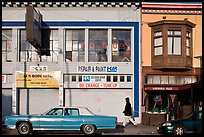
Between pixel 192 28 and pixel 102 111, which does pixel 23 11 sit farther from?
pixel 192 28

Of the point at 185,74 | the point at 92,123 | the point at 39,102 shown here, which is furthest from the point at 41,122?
the point at 185,74

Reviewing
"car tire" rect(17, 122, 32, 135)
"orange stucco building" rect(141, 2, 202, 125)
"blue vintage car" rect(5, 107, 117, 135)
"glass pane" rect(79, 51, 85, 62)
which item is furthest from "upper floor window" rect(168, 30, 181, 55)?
"car tire" rect(17, 122, 32, 135)

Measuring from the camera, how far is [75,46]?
26.0 m

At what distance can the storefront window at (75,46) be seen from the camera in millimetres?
25891

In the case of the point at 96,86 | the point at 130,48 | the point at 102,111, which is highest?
the point at 130,48

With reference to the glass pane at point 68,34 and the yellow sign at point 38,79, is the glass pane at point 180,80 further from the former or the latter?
the yellow sign at point 38,79

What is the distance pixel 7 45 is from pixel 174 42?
443 inches

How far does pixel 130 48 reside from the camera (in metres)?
→ 25.9

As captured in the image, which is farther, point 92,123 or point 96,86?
point 96,86

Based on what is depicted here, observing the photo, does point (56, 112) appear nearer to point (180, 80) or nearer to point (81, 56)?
point (81, 56)

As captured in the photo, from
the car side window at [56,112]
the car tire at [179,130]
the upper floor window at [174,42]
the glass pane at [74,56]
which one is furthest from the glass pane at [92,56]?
the car tire at [179,130]

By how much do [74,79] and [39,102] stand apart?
110 inches

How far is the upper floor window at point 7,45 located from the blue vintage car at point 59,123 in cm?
848

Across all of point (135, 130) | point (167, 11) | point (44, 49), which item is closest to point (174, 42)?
point (167, 11)
